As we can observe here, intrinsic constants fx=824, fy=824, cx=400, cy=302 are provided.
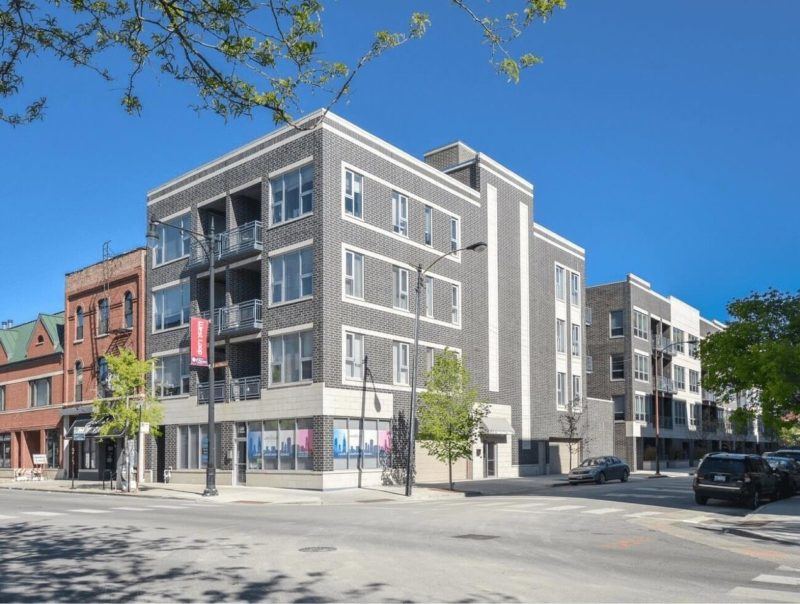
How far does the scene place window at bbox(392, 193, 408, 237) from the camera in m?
39.4

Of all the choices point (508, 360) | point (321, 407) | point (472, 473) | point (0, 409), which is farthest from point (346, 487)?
point (0, 409)

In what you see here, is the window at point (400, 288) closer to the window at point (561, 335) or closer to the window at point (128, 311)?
the window at point (128, 311)

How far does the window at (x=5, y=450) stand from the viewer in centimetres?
5509

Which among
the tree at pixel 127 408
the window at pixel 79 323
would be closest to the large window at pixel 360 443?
the tree at pixel 127 408

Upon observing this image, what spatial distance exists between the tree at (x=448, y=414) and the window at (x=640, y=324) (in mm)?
35788

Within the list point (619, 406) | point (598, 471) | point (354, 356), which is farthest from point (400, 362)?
point (619, 406)

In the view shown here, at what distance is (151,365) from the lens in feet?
127

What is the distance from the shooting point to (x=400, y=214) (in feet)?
131

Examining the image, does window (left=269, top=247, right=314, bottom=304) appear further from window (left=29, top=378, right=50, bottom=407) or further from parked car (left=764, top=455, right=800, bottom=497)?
window (left=29, top=378, right=50, bottom=407)

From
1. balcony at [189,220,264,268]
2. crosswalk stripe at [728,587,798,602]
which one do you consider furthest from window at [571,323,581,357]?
crosswalk stripe at [728,587,798,602]

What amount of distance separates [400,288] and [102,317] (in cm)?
1937

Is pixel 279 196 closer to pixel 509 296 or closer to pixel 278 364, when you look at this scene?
pixel 278 364

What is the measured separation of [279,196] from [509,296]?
16414mm

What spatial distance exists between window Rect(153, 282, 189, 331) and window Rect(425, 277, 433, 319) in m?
12.3
